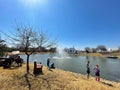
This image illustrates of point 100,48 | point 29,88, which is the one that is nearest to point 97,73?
point 29,88

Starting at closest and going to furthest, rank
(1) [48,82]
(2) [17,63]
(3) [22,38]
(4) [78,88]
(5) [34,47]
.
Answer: (4) [78,88] < (1) [48,82] < (3) [22,38] < (5) [34,47] < (2) [17,63]

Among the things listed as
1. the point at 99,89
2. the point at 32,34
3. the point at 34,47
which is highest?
the point at 32,34

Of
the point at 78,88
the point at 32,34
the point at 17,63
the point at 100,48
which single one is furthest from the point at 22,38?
the point at 100,48

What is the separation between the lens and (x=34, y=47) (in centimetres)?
1848

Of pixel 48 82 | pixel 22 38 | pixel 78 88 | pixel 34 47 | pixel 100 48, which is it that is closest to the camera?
pixel 78 88

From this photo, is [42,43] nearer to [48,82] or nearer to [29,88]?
[48,82]

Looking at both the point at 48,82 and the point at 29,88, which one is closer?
the point at 29,88

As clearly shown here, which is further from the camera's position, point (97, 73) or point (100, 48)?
point (100, 48)

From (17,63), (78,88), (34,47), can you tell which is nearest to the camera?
(78,88)

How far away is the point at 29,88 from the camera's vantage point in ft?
35.2

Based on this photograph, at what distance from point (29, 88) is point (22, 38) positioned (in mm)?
7815

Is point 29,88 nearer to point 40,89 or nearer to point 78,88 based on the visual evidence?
point 40,89

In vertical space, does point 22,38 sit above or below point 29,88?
above

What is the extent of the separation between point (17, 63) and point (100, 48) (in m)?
160
